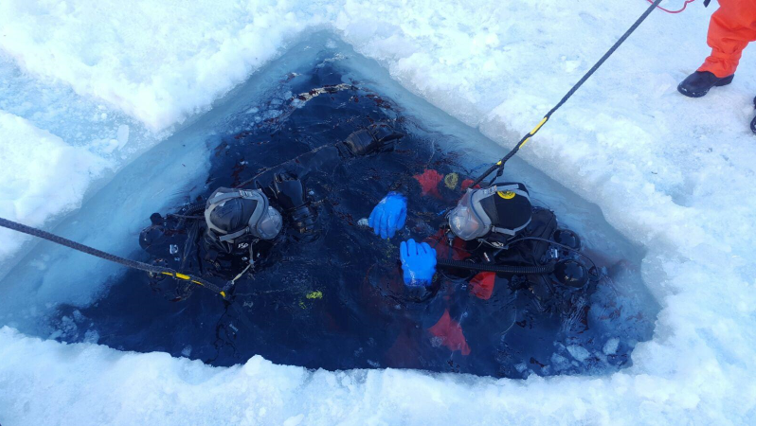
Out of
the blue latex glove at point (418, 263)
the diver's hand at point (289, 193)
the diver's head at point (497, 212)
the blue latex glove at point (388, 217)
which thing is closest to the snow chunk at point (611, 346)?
the diver's head at point (497, 212)

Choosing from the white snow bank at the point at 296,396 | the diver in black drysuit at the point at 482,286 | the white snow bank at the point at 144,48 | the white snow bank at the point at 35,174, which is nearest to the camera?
the white snow bank at the point at 296,396

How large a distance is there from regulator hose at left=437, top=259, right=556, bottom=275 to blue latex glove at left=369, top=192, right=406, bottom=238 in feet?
2.03

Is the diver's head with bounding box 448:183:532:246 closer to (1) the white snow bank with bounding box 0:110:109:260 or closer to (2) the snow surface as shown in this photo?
(2) the snow surface

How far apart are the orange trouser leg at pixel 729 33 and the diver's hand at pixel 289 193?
4.53 metres

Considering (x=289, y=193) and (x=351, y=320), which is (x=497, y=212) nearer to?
(x=351, y=320)

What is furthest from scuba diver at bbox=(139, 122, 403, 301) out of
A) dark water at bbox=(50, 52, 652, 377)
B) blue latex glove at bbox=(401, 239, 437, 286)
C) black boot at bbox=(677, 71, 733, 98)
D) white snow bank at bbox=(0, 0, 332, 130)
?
black boot at bbox=(677, 71, 733, 98)

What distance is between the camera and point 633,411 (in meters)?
2.88

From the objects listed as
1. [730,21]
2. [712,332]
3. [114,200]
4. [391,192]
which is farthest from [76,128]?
[730,21]

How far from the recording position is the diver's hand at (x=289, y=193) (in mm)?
3635

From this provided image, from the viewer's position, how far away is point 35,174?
377 centimetres

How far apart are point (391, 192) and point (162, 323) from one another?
2.40 meters

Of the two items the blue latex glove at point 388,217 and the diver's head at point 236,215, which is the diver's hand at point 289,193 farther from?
the blue latex glove at point 388,217

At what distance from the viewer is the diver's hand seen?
3635mm

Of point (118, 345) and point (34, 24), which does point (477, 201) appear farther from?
point (34, 24)
